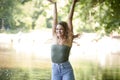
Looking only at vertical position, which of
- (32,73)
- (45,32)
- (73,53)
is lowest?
(32,73)

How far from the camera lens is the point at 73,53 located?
358 centimetres

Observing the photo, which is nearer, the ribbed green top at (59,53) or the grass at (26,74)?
the ribbed green top at (59,53)

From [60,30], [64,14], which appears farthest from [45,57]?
[60,30]

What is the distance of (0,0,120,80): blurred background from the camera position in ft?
11.7

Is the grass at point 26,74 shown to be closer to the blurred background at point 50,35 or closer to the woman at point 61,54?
the blurred background at point 50,35

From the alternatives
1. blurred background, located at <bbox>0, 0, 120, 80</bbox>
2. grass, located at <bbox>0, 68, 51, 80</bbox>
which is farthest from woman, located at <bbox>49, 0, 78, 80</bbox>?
grass, located at <bbox>0, 68, 51, 80</bbox>

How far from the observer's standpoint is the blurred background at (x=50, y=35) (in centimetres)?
358

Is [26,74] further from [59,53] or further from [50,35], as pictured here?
[59,53]

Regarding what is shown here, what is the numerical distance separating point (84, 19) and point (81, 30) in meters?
0.13

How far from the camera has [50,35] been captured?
361cm

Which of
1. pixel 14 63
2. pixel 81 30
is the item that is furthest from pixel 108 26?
pixel 14 63

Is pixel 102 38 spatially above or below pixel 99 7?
below

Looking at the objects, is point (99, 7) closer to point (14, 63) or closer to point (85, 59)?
point (85, 59)

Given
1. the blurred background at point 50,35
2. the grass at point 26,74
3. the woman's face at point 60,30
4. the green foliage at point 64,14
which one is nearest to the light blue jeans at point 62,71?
the woman's face at point 60,30
